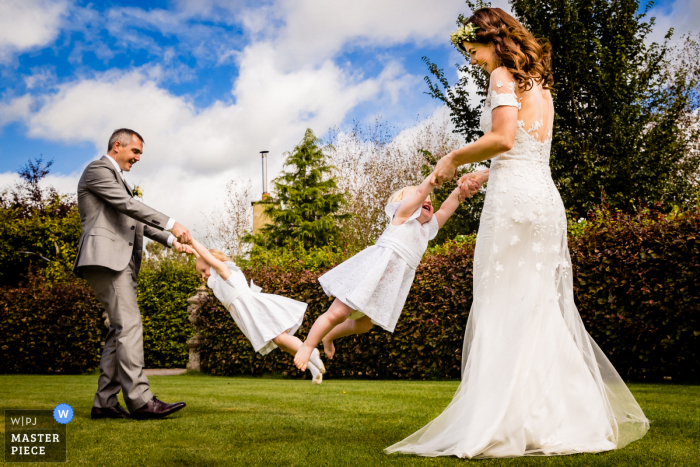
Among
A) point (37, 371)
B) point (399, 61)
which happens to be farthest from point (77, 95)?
point (399, 61)

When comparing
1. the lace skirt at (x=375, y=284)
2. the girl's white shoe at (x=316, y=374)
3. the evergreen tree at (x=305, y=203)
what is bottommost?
the girl's white shoe at (x=316, y=374)

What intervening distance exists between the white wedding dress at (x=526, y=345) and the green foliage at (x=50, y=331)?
10024mm

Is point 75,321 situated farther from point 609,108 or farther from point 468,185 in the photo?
point 609,108

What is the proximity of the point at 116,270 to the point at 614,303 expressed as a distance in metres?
5.78

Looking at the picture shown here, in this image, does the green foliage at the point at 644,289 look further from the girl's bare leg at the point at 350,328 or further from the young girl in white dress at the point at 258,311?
the young girl in white dress at the point at 258,311

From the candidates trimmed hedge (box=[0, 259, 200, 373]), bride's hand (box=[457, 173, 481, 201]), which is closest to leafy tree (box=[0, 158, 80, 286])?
trimmed hedge (box=[0, 259, 200, 373])

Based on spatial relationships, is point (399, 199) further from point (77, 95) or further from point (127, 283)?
point (77, 95)

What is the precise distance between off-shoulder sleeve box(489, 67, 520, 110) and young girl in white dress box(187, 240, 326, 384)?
214 cm

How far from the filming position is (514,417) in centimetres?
259

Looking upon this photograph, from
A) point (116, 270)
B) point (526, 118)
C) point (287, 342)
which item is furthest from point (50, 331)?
point (526, 118)

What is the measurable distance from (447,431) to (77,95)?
10.5 meters

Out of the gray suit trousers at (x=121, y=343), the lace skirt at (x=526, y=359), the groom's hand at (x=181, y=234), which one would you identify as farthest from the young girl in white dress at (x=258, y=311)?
the lace skirt at (x=526, y=359)

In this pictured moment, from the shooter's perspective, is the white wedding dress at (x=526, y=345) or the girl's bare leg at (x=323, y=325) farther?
the girl's bare leg at (x=323, y=325)

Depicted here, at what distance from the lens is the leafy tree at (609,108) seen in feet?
38.5
